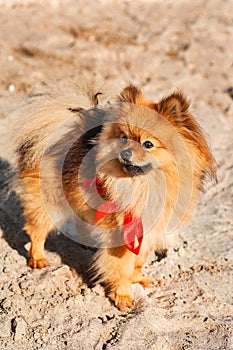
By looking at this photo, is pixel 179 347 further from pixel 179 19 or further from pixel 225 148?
pixel 179 19

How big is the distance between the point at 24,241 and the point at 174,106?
180 centimetres

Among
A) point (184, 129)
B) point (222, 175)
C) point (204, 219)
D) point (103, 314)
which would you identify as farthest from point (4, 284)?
point (222, 175)

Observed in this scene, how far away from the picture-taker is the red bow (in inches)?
147

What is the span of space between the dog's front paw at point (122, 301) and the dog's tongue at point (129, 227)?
1.51 ft

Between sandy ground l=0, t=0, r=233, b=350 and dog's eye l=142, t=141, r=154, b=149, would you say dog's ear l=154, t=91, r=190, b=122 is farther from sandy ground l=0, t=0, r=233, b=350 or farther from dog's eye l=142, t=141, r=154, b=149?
sandy ground l=0, t=0, r=233, b=350

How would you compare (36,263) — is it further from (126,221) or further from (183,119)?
(183,119)

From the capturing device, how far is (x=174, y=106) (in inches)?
143

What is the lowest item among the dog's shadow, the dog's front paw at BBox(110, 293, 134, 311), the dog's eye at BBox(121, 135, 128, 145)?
the dog's shadow

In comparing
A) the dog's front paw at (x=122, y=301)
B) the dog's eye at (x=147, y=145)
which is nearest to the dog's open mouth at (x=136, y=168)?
the dog's eye at (x=147, y=145)

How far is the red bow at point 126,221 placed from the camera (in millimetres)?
3742

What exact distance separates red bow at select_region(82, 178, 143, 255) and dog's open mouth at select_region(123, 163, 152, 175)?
258 millimetres

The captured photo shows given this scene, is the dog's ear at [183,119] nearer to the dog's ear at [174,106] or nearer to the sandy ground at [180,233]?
the dog's ear at [174,106]

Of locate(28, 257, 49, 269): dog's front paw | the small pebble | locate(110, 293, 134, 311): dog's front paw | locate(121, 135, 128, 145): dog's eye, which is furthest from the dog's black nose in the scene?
the small pebble

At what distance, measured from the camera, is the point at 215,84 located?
7.69 meters
